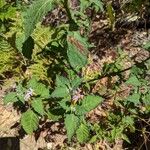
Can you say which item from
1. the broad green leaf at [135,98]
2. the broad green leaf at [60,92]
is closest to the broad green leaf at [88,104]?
the broad green leaf at [60,92]

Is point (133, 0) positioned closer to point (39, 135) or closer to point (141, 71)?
point (141, 71)

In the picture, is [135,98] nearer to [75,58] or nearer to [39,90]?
[39,90]

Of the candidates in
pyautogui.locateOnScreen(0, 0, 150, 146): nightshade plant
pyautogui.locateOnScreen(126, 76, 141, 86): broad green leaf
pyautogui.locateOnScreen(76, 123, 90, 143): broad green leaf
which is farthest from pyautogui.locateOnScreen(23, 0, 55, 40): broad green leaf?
pyautogui.locateOnScreen(76, 123, 90, 143): broad green leaf

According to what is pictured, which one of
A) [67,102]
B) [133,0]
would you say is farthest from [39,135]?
[133,0]

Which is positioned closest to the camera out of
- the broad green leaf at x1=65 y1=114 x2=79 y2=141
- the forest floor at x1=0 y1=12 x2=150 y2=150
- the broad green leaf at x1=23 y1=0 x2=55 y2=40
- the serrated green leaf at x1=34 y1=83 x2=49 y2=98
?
the broad green leaf at x1=23 y1=0 x2=55 y2=40

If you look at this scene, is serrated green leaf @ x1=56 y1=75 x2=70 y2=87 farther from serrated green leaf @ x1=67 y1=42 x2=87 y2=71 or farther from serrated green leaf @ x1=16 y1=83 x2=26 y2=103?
serrated green leaf @ x1=67 y1=42 x2=87 y2=71

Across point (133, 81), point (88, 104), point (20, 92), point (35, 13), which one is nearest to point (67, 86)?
point (88, 104)
